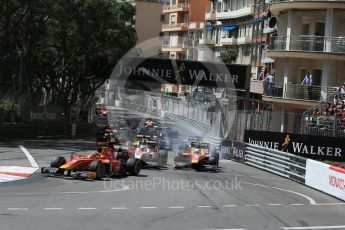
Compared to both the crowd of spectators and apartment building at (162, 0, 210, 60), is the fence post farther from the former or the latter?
apartment building at (162, 0, 210, 60)

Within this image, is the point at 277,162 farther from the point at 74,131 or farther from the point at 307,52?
the point at 74,131

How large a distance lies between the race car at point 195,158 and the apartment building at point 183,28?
64557 mm

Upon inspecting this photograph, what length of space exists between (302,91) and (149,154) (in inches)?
682

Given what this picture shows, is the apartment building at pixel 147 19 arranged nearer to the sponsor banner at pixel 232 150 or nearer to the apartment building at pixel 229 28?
the apartment building at pixel 229 28

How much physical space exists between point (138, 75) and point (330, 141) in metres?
13.4

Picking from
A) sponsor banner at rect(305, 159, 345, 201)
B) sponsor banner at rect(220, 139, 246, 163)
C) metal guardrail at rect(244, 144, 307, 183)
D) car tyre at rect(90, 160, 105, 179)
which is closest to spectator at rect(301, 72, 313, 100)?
sponsor banner at rect(220, 139, 246, 163)

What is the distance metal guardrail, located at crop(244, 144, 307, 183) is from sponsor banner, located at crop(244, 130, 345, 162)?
1515 millimetres

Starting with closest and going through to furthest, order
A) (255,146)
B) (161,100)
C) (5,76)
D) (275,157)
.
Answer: (275,157), (255,146), (5,76), (161,100)

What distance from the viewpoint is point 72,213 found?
14375mm

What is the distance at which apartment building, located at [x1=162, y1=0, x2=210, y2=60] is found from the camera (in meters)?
92.6

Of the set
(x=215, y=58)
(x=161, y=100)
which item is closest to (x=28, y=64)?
(x=161, y=100)

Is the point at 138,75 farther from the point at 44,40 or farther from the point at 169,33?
the point at 169,33

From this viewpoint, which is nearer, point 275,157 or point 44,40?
point 275,157

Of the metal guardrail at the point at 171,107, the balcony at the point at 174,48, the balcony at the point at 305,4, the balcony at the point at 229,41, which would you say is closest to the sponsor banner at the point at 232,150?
the metal guardrail at the point at 171,107
